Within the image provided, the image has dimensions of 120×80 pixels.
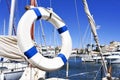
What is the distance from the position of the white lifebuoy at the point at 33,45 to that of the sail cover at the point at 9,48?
115 centimetres

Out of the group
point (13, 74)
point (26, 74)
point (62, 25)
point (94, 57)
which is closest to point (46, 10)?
point (62, 25)

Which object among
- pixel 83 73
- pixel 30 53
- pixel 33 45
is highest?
pixel 33 45

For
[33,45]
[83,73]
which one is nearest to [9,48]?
[33,45]

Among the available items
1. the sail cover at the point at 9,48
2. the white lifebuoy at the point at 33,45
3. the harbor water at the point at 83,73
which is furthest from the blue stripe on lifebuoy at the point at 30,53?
the harbor water at the point at 83,73

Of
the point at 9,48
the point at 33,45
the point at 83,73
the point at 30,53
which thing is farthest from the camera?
the point at 83,73

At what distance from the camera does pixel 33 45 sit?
6.70 m

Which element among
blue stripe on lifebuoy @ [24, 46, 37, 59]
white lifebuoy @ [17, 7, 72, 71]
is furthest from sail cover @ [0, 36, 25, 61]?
blue stripe on lifebuoy @ [24, 46, 37, 59]

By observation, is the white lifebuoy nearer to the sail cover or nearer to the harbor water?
the sail cover

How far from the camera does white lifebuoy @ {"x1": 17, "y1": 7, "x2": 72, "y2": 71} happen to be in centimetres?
657

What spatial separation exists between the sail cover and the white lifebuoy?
3.77 feet

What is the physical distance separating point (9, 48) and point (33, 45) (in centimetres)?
147

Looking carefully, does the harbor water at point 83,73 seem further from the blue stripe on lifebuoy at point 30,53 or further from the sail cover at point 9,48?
the blue stripe on lifebuoy at point 30,53

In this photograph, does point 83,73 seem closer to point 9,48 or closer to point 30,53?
point 9,48

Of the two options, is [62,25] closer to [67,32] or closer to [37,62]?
[67,32]
